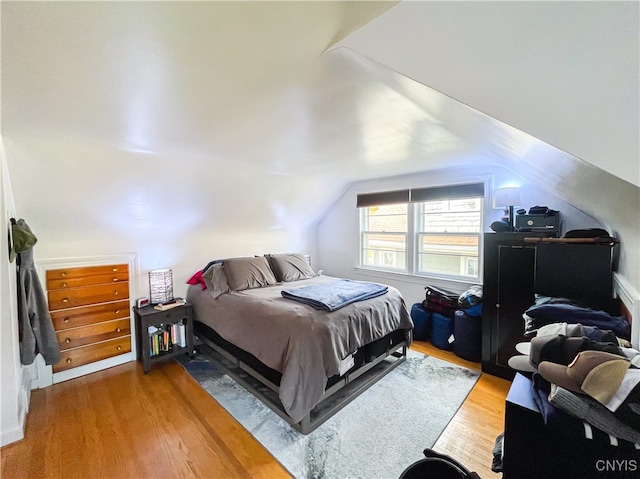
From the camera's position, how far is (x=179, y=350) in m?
3.09

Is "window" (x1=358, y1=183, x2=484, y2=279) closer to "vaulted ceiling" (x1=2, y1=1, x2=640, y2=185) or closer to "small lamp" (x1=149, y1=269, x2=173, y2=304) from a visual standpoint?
"vaulted ceiling" (x1=2, y1=1, x2=640, y2=185)

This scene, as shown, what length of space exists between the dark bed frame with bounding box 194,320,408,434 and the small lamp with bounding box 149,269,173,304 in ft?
1.68

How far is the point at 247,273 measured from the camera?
3.27m

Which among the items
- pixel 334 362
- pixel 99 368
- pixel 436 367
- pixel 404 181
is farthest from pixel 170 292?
pixel 404 181

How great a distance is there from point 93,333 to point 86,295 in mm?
400

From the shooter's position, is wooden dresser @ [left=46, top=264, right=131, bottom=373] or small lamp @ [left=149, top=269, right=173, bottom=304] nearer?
wooden dresser @ [left=46, top=264, right=131, bottom=373]

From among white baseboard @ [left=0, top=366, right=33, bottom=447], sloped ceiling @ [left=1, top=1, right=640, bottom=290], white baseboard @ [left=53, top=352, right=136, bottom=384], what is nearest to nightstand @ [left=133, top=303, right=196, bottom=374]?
white baseboard @ [left=53, top=352, right=136, bottom=384]

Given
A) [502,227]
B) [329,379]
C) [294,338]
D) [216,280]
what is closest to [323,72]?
[294,338]

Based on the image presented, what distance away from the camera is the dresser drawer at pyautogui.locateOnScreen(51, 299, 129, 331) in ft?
8.61

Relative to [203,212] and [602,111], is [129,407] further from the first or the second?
[602,111]

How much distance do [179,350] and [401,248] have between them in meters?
3.20

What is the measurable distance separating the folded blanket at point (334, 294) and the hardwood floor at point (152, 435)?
106cm

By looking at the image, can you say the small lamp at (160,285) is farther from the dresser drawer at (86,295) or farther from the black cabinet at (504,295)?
the black cabinet at (504,295)

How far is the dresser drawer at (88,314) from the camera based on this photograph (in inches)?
103
